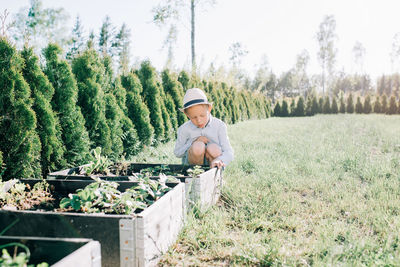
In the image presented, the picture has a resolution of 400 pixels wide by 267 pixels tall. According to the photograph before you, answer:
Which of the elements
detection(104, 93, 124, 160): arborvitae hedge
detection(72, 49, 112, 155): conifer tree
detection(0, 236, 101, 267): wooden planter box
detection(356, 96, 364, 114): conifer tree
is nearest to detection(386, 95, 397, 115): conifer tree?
detection(356, 96, 364, 114): conifer tree

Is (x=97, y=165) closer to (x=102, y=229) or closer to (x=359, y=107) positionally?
(x=102, y=229)

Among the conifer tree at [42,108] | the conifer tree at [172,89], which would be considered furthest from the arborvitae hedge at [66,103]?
the conifer tree at [172,89]

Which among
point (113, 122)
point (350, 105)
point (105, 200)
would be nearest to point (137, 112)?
point (113, 122)

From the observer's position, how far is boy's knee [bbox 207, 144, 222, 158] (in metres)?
3.72

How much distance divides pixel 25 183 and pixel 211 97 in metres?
13.3

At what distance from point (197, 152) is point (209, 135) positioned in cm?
31

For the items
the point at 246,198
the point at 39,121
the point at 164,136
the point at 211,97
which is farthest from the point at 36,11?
the point at 246,198

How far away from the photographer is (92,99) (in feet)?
18.1

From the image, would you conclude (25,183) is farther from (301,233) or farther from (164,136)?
(164,136)

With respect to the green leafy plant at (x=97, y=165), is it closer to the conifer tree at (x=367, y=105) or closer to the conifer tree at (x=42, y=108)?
the conifer tree at (x=42, y=108)

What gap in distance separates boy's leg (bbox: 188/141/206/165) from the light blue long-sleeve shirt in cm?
18

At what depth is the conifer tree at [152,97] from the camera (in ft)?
27.3

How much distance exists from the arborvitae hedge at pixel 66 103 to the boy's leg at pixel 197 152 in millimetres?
2066

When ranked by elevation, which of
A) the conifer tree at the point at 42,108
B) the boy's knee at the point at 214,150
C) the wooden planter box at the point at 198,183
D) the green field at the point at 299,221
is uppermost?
the conifer tree at the point at 42,108
